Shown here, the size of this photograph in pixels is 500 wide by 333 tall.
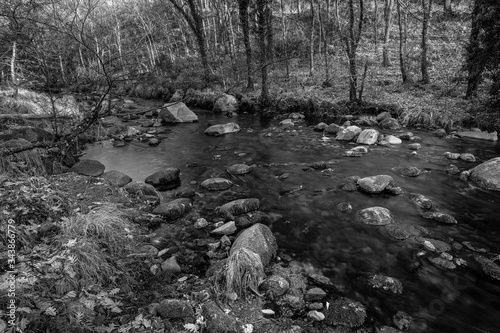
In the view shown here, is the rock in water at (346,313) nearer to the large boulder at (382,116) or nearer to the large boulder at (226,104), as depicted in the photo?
the large boulder at (382,116)

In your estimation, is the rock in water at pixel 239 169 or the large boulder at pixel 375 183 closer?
the large boulder at pixel 375 183

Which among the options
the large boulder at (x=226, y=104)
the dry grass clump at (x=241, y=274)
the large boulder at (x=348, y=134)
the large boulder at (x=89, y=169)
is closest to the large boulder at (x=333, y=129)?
the large boulder at (x=348, y=134)

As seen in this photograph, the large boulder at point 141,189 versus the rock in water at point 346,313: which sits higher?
the large boulder at point 141,189

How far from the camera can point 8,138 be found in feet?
30.4

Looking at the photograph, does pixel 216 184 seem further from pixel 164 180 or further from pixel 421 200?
pixel 421 200

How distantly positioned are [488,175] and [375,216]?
4.25 m

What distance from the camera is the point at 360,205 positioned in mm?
7211

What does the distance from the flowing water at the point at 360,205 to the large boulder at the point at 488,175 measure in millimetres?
248

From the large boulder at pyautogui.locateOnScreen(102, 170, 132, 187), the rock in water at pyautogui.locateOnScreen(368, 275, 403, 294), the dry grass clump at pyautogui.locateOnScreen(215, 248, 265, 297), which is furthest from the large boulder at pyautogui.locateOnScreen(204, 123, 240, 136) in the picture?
the rock in water at pyautogui.locateOnScreen(368, 275, 403, 294)

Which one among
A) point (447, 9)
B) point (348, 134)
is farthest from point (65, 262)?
point (447, 9)

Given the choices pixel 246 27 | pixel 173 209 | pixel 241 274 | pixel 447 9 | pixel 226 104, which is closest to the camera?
pixel 241 274

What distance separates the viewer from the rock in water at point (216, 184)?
27.2 feet

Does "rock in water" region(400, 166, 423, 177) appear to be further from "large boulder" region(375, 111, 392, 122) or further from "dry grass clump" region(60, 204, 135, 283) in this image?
"dry grass clump" region(60, 204, 135, 283)

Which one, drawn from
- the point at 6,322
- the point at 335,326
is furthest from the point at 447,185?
the point at 6,322
